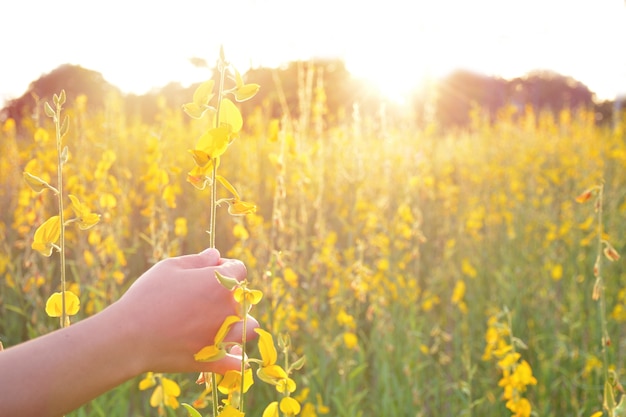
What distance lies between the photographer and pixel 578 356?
2.75 metres

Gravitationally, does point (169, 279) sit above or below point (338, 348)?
above

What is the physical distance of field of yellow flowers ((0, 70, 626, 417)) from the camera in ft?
7.08

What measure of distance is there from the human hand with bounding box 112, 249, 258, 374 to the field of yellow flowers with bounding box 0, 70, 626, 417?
28 cm

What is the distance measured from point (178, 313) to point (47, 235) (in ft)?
1.09

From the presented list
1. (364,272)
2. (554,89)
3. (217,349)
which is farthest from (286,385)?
(554,89)

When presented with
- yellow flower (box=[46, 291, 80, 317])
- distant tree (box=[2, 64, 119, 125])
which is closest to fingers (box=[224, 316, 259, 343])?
yellow flower (box=[46, 291, 80, 317])

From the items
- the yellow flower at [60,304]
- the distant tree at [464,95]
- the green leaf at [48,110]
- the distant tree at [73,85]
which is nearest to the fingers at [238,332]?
the yellow flower at [60,304]

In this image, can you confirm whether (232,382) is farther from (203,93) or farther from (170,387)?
(170,387)

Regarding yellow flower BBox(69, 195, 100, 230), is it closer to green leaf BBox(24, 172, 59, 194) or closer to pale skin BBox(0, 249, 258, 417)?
green leaf BBox(24, 172, 59, 194)

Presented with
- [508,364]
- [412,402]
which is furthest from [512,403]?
[412,402]

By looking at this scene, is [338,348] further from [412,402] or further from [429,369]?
[429,369]

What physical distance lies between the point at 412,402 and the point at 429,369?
59cm

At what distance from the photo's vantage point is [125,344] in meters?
0.76

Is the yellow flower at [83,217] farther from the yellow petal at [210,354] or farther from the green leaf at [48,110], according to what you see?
the yellow petal at [210,354]
